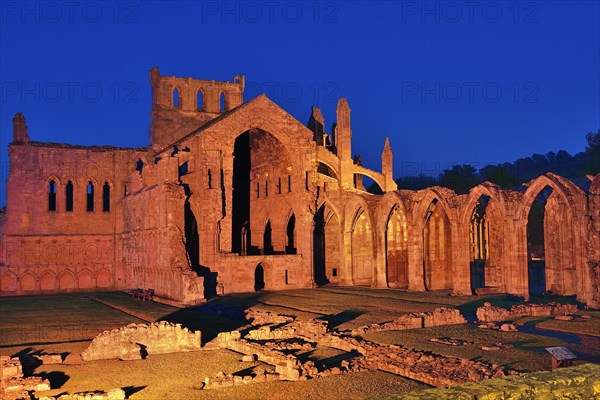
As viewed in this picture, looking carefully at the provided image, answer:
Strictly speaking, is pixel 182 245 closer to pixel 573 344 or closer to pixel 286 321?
pixel 286 321

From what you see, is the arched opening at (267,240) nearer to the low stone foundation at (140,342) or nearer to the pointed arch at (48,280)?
the pointed arch at (48,280)

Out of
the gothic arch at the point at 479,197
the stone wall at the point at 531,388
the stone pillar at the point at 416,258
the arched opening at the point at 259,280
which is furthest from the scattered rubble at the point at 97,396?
the arched opening at the point at 259,280

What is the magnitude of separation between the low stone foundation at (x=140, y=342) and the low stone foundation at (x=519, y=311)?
10121 millimetres

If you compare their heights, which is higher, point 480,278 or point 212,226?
point 212,226

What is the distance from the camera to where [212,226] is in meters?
36.0

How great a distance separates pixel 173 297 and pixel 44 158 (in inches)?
735

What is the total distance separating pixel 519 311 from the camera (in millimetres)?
22359

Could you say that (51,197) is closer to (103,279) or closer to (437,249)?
(103,279)

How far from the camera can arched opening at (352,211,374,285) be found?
40.8 metres

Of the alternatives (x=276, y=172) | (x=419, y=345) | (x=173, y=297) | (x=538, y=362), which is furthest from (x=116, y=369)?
(x=276, y=172)

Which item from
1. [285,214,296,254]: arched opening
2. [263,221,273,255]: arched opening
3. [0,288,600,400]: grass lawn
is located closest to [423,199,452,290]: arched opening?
[0,288,600,400]: grass lawn

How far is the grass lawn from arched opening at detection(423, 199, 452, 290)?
2637 mm

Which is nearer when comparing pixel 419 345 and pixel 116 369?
pixel 116 369

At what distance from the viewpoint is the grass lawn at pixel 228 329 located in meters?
12.9
